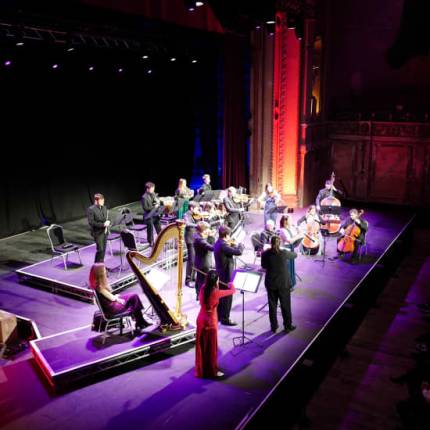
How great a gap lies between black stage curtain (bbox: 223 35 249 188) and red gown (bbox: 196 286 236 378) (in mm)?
8791

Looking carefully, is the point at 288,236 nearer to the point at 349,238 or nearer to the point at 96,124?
the point at 349,238

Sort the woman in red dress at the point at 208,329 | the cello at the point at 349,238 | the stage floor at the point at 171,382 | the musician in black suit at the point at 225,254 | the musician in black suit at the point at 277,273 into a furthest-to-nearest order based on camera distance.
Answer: the cello at the point at 349,238
the musician in black suit at the point at 225,254
the musician in black suit at the point at 277,273
the woman in red dress at the point at 208,329
the stage floor at the point at 171,382

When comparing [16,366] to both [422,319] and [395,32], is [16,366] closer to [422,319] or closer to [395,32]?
[422,319]

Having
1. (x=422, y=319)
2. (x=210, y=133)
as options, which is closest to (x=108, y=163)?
(x=210, y=133)

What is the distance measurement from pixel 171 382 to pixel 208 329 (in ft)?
2.69

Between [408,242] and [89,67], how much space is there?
837 cm

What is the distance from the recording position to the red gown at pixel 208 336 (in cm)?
689

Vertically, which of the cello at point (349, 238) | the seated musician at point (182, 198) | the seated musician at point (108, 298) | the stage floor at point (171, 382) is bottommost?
the stage floor at point (171, 382)

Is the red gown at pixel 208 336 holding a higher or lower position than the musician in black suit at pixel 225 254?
lower

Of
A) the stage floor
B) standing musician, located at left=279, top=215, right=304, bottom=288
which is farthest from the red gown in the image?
standing musician, located at left=279, top=215, right=304, bottom=288

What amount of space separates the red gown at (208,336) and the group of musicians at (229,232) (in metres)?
1.19

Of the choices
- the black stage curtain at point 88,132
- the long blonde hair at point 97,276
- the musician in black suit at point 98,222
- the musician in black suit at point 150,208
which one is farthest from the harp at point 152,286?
the black stage curtain at point 88,132

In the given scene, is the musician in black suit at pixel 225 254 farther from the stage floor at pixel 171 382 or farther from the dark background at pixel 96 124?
the dark background at pixel 96 124

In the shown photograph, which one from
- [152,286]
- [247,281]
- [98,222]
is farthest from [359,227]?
[152,286]
